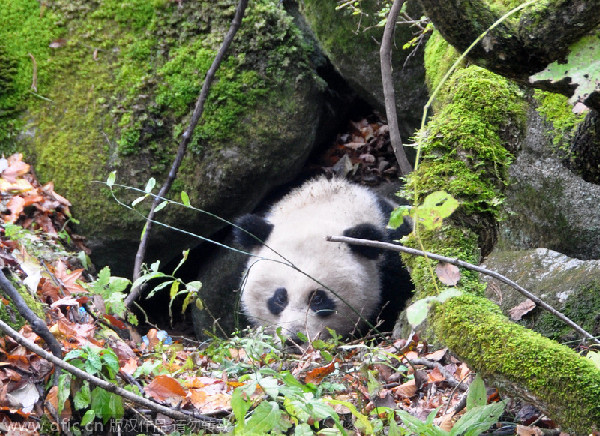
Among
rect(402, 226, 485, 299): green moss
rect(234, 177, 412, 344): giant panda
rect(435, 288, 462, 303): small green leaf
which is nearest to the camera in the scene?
rect(435, 288, 462, 303): small green leaf

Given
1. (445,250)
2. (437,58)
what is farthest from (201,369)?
(437,58)

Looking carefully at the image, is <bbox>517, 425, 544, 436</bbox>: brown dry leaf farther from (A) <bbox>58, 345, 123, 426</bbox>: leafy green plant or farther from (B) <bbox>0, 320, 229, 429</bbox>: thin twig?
(A) <bbox>58, 345, 123, 426</bbox>: leafy green plant

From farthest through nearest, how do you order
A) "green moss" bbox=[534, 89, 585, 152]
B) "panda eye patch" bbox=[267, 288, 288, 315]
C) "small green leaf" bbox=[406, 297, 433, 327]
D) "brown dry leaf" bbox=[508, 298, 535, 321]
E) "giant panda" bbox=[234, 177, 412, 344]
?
1. "panda eye patch" bbox=[267, 288, 288, 315]
2. "giant panda" bbox=[234, 177, 412, 344]
3. "brown dry leaf" bbox=[508, 298, 535, 321]
4. "green moss" bbox=[534, 89, 585, 152]
5. "small green leaf" bbox=[406, 297, 433, 327]

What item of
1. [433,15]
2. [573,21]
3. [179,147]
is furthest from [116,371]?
[179,147]

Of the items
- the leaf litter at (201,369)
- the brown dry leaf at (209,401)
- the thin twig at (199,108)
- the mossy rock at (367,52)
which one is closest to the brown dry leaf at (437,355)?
the leaf litter at (201,369)

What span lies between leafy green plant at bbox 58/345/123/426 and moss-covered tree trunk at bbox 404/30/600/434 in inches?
50.3

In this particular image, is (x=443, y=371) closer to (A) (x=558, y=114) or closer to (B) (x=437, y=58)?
(A) (x=558, y=114)

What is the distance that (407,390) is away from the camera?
125 inches

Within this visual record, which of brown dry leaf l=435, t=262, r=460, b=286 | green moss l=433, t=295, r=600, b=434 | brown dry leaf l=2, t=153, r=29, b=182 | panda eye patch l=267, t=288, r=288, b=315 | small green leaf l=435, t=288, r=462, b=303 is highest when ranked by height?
small green leaf l=435, t=288, r=462, b=303

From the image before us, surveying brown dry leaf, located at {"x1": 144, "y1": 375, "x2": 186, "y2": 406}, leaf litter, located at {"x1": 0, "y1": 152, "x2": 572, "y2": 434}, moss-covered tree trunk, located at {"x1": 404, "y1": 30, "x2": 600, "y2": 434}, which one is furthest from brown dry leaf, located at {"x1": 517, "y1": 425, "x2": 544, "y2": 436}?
brown dry leaf, located at {"x1": 144, "y1": 375, "x2": 186, "y2": 406}

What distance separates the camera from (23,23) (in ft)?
19.1

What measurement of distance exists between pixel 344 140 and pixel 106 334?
13.1ft

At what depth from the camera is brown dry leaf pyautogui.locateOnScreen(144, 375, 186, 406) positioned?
282cm

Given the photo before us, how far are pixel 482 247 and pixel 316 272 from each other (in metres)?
2.18
